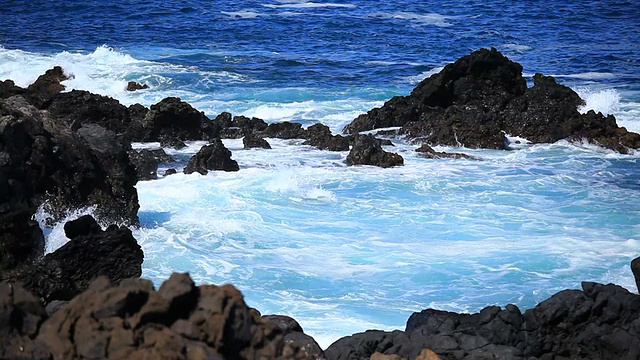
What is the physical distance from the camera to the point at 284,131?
75.2ft

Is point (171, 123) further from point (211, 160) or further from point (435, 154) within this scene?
point (435, 154)

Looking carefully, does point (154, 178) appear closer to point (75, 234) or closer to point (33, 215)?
point (33, 215)

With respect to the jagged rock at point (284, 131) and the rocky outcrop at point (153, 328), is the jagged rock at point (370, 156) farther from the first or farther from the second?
the rocky outcrop at point (153, 328)

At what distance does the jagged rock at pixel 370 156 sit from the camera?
1959 centimetres

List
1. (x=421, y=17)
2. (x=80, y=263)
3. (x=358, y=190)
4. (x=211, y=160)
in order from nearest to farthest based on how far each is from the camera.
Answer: (x=80, y=263), (x=358, y=190), (x=211, y=160), (x=421, y=17)

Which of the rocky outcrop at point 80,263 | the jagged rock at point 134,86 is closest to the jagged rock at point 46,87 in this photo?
the jagged rock at point 134,86

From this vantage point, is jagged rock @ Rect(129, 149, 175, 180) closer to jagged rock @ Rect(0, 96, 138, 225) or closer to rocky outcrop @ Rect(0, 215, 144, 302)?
jagged rock @ Rect(0, 96, 138, 225)

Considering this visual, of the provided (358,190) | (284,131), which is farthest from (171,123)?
(358,190)

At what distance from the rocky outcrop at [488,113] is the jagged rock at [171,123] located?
3932mm

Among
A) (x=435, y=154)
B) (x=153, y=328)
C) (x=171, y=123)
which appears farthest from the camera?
(x=171, y=123)

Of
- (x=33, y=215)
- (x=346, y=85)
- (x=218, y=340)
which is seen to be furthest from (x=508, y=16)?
(x=218, y=340)

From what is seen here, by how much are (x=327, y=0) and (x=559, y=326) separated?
43506mm

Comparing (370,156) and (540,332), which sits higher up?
(540,332)

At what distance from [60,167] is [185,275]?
8607mm
